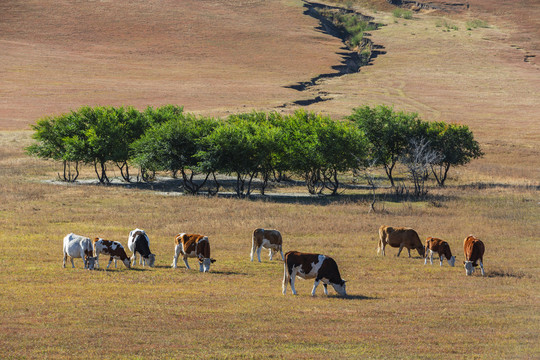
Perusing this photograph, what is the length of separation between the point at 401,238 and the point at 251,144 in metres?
29.6

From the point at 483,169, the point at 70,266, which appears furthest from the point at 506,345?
the point at 483,169

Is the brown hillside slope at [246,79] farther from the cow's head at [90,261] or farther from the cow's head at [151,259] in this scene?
the cow's head at [90,261]

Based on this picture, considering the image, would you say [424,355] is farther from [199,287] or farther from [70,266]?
[70,266]

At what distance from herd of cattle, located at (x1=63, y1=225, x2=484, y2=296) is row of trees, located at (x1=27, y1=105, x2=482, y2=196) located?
26.0m

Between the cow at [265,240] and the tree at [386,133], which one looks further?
the tree at [386,133]

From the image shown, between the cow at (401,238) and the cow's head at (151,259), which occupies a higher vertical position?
the cow at (401,238)

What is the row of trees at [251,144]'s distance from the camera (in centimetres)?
6053

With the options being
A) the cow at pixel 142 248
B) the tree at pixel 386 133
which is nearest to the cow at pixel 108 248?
the cow at pixel 142 248

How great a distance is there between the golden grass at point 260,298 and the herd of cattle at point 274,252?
21.6 inches

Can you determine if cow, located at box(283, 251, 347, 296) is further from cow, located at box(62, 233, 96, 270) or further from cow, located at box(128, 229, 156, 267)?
cow, located at box(62, 233, 96, 270)

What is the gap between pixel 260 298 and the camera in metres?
21.7

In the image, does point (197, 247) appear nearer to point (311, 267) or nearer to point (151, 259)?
point (151, 259)

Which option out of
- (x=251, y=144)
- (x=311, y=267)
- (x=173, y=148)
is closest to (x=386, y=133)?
(x=251, y=144)

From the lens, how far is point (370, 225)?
41.1 meters
